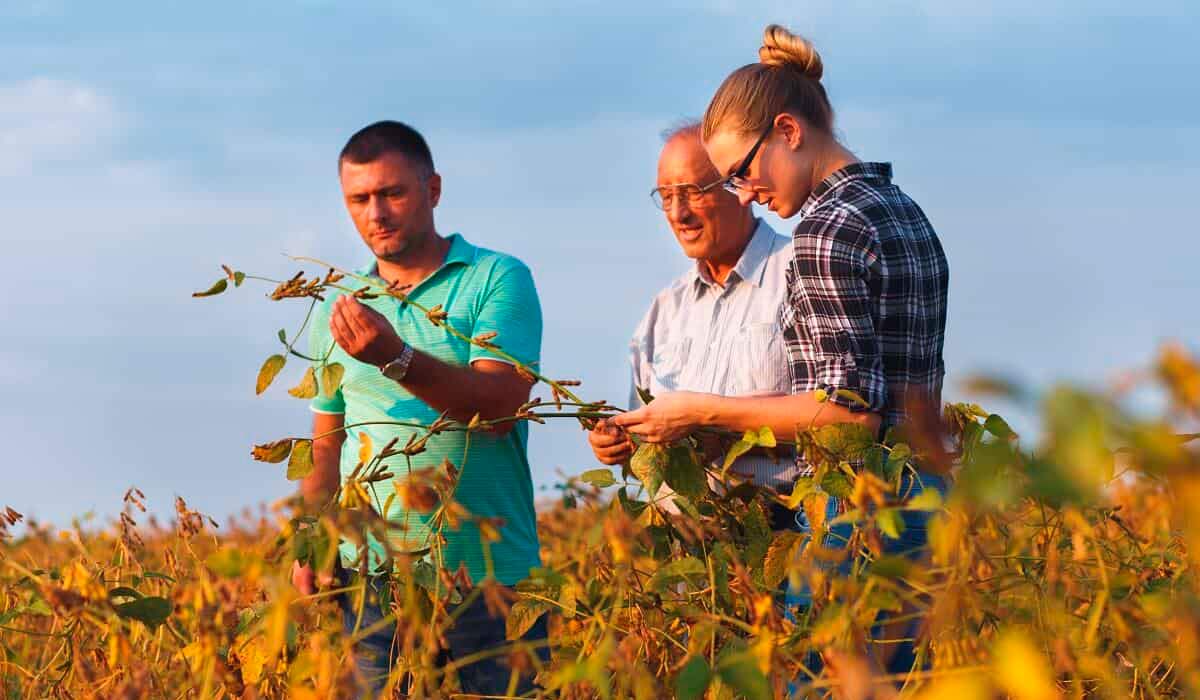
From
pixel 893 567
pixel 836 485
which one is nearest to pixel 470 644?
pixel 836 485

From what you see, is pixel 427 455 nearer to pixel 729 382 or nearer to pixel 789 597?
pixel 729 382

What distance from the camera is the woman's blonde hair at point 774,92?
8.10 feet

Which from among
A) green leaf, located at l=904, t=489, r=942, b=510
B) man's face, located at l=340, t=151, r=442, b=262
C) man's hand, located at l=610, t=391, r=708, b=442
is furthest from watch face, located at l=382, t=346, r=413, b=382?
green leaf, located at l=904, t=489, r=942, b=510

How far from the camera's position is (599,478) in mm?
2584

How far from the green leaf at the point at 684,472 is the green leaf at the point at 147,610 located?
3.04 feet

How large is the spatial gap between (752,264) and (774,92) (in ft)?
2.03

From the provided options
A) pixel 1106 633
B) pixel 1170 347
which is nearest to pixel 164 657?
pixel 1106 633

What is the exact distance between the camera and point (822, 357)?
87.4 inches

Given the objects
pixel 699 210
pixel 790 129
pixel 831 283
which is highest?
pixel 790 129

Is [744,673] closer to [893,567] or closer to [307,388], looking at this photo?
[893,567]

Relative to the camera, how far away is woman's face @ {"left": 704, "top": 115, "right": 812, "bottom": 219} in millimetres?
2428

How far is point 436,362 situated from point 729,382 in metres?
0.61

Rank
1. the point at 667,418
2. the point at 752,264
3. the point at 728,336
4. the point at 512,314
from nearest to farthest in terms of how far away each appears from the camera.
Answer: the point at 667,418
the point at 728,336
the point at 752,264
the point at 512,314

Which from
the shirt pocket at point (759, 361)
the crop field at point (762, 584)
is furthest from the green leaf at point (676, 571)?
the shirt pocket at point (759, 361)
